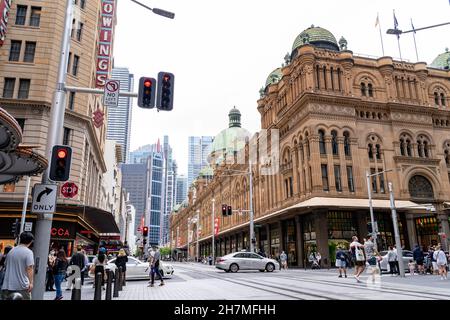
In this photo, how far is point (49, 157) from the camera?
904cm

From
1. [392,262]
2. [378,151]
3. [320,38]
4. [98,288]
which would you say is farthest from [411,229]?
[98,288]

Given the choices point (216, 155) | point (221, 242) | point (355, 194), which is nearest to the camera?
point (355, 194)

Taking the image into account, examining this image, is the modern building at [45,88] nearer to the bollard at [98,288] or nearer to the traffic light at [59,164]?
the traffic light at [59,164]

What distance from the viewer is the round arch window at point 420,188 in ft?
133

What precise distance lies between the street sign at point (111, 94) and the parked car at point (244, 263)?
19.6m

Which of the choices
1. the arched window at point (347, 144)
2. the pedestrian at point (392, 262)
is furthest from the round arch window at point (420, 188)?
the pedestrian at point (392, 262)

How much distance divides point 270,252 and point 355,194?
47.8ft

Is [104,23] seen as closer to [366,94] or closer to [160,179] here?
[366,94]

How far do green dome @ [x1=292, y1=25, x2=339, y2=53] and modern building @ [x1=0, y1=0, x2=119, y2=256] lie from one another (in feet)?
82.8

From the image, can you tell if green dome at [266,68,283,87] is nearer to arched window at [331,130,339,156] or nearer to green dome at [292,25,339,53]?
green dome at [292,25,339,53]

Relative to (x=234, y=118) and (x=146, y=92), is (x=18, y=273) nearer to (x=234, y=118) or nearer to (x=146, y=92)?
(x=146, y=92)

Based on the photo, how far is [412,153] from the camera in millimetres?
41500
